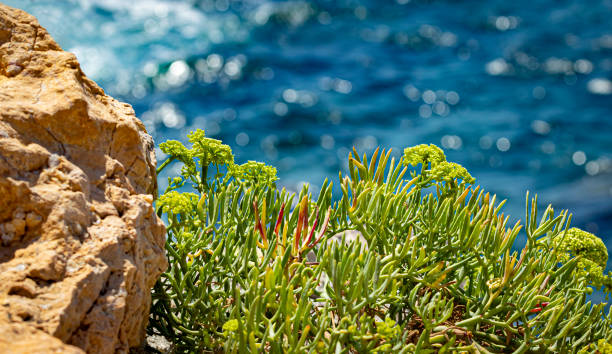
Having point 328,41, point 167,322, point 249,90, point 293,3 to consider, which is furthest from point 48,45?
point 293,3

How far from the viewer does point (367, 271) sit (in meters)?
1.73

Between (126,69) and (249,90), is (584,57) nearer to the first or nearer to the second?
(249,90)

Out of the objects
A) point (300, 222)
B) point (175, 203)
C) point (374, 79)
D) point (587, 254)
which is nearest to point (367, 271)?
point (300, 222)

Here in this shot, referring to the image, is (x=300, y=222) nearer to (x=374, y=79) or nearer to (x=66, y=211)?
(x=66, y=211)

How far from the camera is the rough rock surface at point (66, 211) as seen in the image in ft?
5.04

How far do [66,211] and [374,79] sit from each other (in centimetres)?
765

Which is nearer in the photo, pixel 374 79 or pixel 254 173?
pixel 254 173

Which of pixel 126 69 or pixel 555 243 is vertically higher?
pixel 126 69

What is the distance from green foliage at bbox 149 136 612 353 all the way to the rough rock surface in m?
0.19

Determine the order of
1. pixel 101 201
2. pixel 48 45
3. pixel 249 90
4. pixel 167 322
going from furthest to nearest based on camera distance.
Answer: pixel 249 90 → pixel 167 322 → pixel 48 45 → pixel 101 201

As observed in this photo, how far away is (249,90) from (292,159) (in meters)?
1.32

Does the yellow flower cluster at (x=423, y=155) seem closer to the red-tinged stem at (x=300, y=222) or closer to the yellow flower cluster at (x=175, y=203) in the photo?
the red-tinged stem at (x=300, y=222)

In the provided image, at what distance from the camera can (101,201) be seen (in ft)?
5.78

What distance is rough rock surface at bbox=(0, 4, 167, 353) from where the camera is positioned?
1535mm
